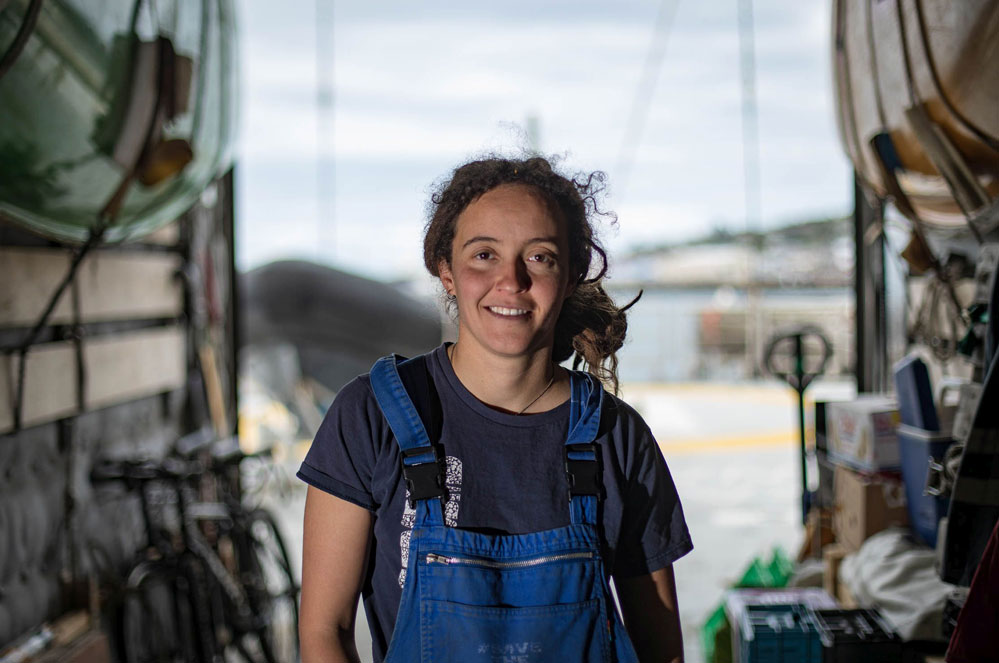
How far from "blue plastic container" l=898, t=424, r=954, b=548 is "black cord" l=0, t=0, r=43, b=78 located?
207cm

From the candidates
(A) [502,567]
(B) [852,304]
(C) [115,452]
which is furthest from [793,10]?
(A) [502,567]

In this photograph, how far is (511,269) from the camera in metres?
A: 1.04

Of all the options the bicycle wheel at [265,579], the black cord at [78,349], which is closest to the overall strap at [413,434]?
the black cord at [78,349]

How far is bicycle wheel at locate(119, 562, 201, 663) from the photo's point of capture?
2.89 metres

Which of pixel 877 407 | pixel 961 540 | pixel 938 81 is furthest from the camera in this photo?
pixel 877 407

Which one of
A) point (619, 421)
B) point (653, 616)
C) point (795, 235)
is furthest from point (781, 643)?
point (795, 235)

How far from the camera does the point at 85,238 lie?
6.98ft

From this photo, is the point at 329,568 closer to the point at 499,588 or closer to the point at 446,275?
the point at 499,588

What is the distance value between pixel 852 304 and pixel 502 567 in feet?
10.8

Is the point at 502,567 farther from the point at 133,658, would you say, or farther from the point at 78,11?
the point at 133,658

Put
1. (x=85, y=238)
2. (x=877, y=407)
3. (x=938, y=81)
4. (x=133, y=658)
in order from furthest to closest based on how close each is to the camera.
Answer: (x=133, y=658) < (x=877, y=407) < (x=85, y=238) < (x=938, y=81)

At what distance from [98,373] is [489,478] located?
225 cm

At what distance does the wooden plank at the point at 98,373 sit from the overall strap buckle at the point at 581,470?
1823mm

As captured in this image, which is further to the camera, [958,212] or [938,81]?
[958,212]
